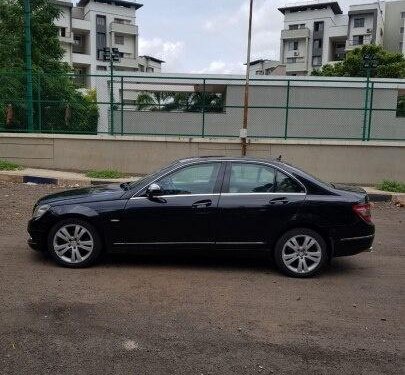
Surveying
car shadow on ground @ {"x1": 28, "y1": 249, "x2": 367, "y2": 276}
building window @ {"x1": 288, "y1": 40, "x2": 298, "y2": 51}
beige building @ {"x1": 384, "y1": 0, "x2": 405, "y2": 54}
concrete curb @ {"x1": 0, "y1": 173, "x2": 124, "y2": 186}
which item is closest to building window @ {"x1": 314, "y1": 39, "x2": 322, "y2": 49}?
building window @ {"x1": 288, "y1": 40, "x2": 298, "y2": 51}

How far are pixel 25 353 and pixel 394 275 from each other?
182 inches

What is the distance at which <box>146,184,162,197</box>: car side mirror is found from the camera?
19.6 feet

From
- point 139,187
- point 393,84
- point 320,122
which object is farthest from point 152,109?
point 139,187

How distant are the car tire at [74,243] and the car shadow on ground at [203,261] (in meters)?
0.23

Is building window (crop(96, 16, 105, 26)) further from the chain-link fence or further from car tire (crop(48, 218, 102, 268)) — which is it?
car tire (crop(48, 218, 102, 268))

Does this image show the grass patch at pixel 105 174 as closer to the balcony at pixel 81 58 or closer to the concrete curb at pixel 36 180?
the concrete curb at pixel 36 180

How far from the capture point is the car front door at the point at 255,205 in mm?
6016

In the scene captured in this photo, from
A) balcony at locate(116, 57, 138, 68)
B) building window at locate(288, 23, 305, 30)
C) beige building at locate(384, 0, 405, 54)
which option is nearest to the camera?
balcony at locate(116, 57, 138, 68)

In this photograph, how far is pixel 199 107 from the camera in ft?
54.8

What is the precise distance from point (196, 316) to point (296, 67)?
70.7 meters

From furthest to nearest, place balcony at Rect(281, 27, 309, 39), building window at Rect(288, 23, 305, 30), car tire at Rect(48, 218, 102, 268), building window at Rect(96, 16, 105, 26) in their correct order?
building window at Rect(288, 23, 305, 30), balcony at Rect(281, 27, 309, 39), building window at Rect(96, 16, 105, 26), car tire at Rect(48, 218, 102, 268)

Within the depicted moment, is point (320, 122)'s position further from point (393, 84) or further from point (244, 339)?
point (244, 339)

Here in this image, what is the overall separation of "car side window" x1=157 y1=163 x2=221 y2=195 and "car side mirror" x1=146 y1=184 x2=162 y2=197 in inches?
4.0

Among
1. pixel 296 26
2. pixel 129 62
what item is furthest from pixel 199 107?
pixel 296 26
